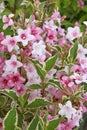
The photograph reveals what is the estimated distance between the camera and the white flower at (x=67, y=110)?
1583 mm

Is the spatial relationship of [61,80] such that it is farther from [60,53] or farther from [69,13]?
[69,13]

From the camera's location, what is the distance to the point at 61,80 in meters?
1.68

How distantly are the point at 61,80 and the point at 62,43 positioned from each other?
0.26 metres

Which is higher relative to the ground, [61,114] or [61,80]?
[61,80]

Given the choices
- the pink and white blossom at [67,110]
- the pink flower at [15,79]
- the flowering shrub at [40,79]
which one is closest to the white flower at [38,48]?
the flowering shrub at [40,79]

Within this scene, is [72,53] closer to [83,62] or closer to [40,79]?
[83,62]

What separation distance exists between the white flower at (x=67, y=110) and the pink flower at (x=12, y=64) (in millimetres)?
231

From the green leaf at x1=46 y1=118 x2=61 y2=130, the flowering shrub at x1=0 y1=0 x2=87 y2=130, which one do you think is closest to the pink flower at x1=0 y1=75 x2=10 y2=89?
the flowering shrub at x1=0 y1=0 x2=87 y2=130

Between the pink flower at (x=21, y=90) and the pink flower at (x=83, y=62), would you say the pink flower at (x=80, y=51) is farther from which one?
the pink flower at (x=21, y=90)

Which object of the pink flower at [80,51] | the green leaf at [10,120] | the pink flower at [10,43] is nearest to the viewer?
the green leaf at [10,120]

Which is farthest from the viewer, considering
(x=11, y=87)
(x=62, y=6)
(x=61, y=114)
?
(x=62, y=6)

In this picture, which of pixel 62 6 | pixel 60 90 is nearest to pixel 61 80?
pixel 60 90

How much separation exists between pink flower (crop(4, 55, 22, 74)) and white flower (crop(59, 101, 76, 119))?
0.23 m

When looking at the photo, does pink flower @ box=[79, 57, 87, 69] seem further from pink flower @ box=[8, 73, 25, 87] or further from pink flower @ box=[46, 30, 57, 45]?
pink flower @ box=[8, 73, 25, 87]
